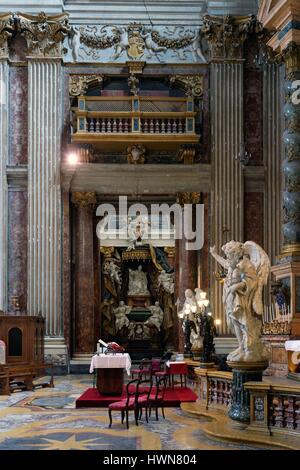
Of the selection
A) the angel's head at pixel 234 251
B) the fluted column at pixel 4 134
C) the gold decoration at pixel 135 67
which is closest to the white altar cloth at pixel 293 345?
the angel's head at pixel 234 251

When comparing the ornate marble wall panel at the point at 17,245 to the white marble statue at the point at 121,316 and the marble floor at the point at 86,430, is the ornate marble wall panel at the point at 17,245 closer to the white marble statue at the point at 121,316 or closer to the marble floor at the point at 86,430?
the white marble statue at the point at 121,316

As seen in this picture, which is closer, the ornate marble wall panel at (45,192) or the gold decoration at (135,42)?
the ornate marble wall panel at (45,192)

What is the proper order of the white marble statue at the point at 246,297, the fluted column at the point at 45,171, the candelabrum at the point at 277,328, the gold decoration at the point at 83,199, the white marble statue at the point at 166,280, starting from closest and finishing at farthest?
1. the white marble statue at the point at 246,297
2. the candelabrum at the point at 277,328
3. the fluted column at the point at 45,171
4. the gold decoration at the point at 83,199
5. the white marble statue at the point at 166,280

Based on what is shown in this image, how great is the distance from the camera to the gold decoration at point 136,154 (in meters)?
20.5

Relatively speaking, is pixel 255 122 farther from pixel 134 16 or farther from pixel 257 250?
pixel 257 250

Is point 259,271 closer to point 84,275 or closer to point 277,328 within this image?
point 277,328

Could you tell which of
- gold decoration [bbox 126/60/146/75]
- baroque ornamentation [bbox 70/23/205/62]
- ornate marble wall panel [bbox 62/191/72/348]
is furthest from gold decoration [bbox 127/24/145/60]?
ornate marble wall panel [bbox 62/191/72/348]

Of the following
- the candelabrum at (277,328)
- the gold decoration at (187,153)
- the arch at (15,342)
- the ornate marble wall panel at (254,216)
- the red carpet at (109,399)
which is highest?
the gold decoration at (187,153)

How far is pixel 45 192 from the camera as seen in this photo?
20.2 meters

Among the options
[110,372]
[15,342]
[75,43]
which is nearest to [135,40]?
[75,43]

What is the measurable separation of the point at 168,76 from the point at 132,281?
6.79 metres

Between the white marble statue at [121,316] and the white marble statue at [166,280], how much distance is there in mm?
1278
